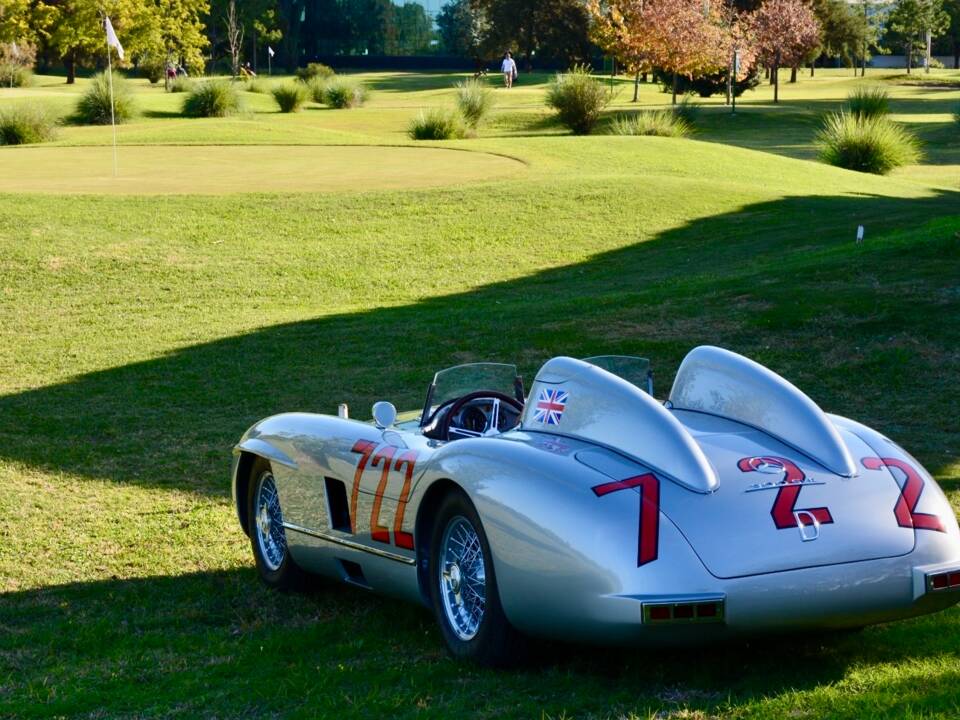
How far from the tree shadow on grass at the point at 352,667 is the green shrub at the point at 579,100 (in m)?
35.6

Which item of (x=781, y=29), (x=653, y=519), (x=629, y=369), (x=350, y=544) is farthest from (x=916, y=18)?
(x=653, y=519)

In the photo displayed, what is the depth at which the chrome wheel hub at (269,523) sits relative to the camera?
6.75 m

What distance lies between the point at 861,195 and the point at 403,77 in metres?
63.8

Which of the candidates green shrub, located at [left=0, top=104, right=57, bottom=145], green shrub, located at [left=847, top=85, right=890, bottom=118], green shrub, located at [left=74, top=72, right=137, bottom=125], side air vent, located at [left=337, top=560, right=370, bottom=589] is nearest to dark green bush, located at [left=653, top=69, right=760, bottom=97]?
green shrub, located at [left=847, top=85, right=890, bottom=118]

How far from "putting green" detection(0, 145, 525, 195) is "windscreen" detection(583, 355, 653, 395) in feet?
65.3

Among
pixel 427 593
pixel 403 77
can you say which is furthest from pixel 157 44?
pixel 427 593

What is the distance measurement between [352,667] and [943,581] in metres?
2.22

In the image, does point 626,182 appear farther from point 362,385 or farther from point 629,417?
point 629,417

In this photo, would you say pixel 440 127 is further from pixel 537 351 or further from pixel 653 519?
pixel 653 519

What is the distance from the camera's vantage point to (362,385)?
1286cm

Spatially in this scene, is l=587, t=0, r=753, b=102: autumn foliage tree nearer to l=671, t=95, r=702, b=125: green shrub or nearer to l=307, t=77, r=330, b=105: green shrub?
l=671, t=95, r=702, b=125: green shrub

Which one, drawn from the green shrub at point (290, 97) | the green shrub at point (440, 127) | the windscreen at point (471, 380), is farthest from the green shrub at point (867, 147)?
the windscreen at point (471, 380)

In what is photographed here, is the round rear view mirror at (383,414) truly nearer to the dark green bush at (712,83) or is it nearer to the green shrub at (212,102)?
the green shrub at (212,102)

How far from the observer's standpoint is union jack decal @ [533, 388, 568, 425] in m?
5.33
